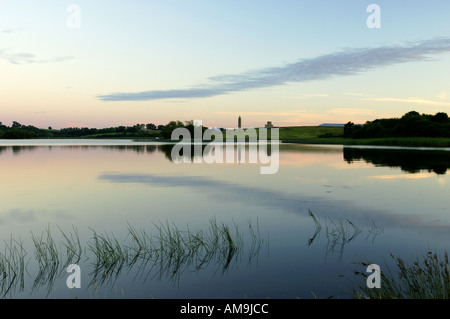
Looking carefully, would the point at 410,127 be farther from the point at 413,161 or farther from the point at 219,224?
the point at 219,224

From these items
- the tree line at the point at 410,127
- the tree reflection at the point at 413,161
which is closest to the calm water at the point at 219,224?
the tree reflection at the point at 413,161

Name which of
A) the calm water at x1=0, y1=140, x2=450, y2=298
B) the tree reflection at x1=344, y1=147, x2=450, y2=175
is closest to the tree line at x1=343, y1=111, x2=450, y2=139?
the tree reflection at x1=344, y1=147, x2=450, y2=175

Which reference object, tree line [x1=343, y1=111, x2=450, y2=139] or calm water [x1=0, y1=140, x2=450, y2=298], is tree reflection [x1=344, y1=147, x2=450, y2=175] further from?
tree line [x1=343, y1=111, x2=450, y2=139]

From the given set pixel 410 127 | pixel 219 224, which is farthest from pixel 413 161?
pixel 410 127

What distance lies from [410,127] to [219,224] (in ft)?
495

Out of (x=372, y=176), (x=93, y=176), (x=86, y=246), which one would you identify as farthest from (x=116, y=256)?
(x=372, y=176)

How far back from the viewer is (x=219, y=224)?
71.8 ft

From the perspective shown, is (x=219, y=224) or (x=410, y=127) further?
(x=410, y=127)

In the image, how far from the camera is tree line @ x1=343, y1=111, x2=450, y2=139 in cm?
14114

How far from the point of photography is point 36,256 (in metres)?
15.6

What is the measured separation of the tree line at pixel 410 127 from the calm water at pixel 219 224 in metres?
112
